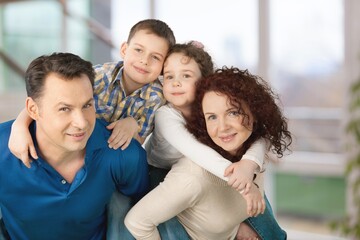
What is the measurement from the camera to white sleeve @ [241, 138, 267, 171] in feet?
5.67

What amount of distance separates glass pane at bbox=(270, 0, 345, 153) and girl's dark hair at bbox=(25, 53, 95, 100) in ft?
9.90

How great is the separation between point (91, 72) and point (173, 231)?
61 cm

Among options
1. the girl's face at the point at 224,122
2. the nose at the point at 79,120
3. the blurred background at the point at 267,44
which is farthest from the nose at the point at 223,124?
the blurred background at the point at 267,44

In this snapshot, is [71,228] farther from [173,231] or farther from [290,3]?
[290,3]

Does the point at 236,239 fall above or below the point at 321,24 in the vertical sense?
below

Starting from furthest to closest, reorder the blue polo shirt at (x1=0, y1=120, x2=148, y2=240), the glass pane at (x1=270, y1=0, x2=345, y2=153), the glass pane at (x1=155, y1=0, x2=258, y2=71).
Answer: the glass pane at (x1=155, y1=0, x2=258, y2=71) → the glass pane at (x1=270, y1=0, x2=345, y2=153) → the blue polo shirt at (x1=0, y1=120, x2=148, y2=240)

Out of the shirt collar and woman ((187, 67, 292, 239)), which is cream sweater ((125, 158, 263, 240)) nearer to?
woman ((187, 67, 292, 239))

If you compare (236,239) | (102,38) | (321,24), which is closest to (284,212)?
(321,24)

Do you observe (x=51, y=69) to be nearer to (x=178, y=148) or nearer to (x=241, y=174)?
(x=178, y=148)

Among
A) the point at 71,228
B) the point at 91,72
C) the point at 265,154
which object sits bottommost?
the point at 71,228

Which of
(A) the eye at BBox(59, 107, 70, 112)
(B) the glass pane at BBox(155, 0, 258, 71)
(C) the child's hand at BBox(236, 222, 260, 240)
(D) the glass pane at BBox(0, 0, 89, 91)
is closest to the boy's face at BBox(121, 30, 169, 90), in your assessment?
(A) the eye at BBox(59, 107, 70, 112)

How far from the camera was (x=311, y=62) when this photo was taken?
17.1ft

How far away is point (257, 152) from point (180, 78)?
0.36 meters

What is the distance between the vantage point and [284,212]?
6.70 m
